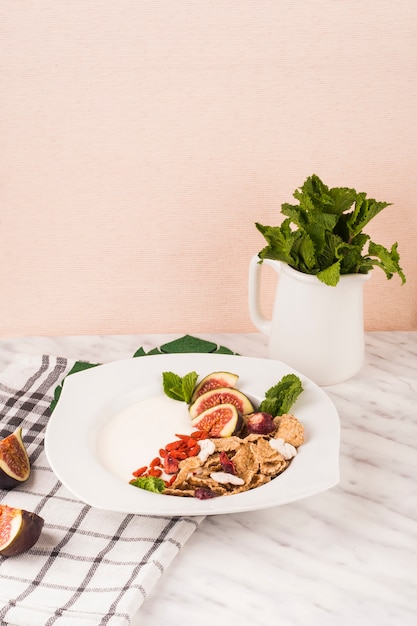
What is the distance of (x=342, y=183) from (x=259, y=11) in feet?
1.24

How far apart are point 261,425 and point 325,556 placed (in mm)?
242

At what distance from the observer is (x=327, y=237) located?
1381mm

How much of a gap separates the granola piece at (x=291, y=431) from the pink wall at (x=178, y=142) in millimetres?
499

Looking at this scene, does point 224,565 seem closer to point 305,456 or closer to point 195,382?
point 305,456

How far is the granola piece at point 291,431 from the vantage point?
47.8 inches

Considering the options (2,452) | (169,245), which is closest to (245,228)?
(169,245)

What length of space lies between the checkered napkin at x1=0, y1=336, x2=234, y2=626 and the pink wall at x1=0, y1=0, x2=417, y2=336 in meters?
0.48

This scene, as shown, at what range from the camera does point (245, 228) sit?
164cm

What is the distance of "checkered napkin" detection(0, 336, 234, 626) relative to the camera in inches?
38.5

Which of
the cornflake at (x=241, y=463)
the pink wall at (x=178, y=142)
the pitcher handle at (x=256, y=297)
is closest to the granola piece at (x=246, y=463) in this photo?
the cornflake at (x=241, y=463)

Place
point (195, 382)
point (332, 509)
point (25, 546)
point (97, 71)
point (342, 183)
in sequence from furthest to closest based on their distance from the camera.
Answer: point (342, 183), point (97, 71), point (195, 382), point (332, 509), point (25, 546)

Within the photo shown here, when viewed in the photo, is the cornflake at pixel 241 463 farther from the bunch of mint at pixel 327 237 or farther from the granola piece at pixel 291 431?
the bunch of mint at pixel 327 237

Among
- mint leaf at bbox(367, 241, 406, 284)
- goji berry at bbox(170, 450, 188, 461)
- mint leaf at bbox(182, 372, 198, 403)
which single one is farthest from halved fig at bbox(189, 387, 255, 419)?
mint leaf at bbox(367, 241, 406, 284)

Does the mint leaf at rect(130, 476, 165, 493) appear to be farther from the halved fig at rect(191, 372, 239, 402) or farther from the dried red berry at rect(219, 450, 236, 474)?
the halved fig at rect(191, 372, 239, 402)
